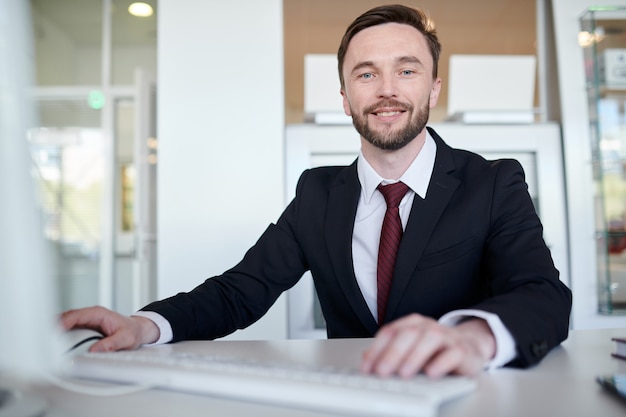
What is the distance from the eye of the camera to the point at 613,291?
10.2 feet

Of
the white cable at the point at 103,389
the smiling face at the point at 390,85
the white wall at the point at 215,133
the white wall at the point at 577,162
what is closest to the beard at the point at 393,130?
the smiling face at the point at 390,85

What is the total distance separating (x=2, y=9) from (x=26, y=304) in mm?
272

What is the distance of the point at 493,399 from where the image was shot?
0.66 m

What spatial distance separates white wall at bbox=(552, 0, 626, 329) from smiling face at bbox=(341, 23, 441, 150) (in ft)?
6.07

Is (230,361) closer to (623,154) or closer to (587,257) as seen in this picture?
(587,257)

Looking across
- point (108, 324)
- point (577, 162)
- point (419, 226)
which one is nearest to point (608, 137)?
point (577, 162)

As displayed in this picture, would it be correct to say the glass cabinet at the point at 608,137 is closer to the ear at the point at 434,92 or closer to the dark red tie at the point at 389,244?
the ear at the point at 434,92

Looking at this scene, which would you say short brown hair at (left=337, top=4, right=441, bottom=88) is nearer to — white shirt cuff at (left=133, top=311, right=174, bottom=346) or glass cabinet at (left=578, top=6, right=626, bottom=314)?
A: white shirt cuff at (left=133, top=311, right=174, bottom=346)

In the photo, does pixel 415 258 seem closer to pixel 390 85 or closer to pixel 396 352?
A: pixel 390 85

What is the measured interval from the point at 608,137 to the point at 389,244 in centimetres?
239

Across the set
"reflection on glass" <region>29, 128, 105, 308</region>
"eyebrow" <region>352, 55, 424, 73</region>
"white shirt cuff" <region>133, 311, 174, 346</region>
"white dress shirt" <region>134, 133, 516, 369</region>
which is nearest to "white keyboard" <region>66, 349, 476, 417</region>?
"white shirt cuff" <region>133, 311, 174, 346</region>

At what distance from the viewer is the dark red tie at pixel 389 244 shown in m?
1.40

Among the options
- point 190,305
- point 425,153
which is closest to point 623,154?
point 425,153

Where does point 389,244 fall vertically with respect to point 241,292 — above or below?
above
